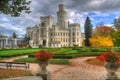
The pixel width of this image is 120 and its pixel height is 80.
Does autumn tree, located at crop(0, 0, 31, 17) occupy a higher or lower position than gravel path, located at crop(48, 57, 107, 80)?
higher

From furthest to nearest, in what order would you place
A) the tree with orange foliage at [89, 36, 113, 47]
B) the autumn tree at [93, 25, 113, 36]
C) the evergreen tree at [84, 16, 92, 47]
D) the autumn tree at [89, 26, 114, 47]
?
the evergreen tree at [84, 16, 92, 47], the autumn tree at [93, 25, 113, 36], the autumn tree at [89, 26, 114, 47], the tree with orange foliage at [89, 36, 113, 47]

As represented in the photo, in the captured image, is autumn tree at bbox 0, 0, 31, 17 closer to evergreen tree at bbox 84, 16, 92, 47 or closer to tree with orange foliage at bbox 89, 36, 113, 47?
tree with orange foliage at bbox 89, 36, 113, 47

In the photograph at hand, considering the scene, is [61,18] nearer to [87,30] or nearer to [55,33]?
[55,33]

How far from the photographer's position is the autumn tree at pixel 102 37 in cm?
6606

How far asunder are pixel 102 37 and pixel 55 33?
135 ft

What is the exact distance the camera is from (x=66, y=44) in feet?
361

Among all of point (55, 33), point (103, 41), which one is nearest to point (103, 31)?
point (103, 41)

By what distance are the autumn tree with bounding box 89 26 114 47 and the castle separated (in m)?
33.2

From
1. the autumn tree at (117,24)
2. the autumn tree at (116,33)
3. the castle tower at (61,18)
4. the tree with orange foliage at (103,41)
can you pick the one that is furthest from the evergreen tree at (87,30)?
the castle tower at (61,18)

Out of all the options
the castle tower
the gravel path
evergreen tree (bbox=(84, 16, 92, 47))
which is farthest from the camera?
the castle tower

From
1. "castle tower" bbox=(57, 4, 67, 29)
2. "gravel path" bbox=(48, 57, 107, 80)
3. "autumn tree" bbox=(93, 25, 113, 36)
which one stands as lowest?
"gravel path" bbox=(48, 57, 107, 80)

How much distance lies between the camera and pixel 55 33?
10612 cm

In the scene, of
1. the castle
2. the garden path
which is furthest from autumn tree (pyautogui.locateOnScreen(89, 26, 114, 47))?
the garden path

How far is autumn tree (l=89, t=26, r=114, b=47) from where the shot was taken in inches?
2601
